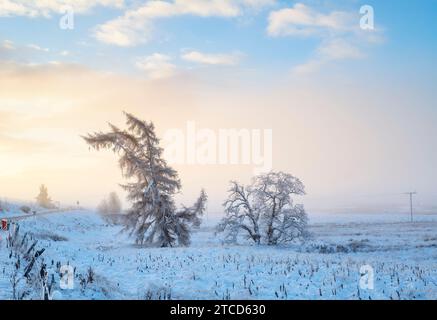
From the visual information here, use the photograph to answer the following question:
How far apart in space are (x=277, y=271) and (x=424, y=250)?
19.4 meters

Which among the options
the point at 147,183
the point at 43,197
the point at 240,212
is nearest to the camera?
the point at 147,183

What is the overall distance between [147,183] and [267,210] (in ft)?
34.3

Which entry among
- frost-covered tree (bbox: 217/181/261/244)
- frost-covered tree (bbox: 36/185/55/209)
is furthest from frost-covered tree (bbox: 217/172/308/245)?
frost-covered tree (bbox: 36/185/55/209)

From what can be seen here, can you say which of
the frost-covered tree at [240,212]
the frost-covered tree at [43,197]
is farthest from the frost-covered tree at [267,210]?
the frost-covered tree at [43,197]

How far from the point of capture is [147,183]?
89.7 feet

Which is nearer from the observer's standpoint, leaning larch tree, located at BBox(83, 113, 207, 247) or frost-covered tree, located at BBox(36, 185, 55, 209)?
leaning larch tree, located at BBox(83, 113, 207, 247)

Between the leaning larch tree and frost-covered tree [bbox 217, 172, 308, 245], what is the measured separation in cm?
420

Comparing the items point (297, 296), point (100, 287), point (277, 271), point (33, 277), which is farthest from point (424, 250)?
point (33, 277)

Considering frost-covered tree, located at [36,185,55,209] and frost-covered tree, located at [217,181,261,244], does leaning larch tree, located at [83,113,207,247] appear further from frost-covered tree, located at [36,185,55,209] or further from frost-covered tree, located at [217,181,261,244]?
frost-covered tree, located at [36,185,55,209]

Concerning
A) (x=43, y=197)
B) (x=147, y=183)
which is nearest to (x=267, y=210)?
(x=147, y=183)

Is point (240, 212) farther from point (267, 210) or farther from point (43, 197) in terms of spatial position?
point (43, 197)

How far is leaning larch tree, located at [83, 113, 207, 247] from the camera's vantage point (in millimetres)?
26609

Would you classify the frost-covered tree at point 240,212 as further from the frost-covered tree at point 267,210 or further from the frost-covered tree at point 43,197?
the frost-covered tree at point 43,197
